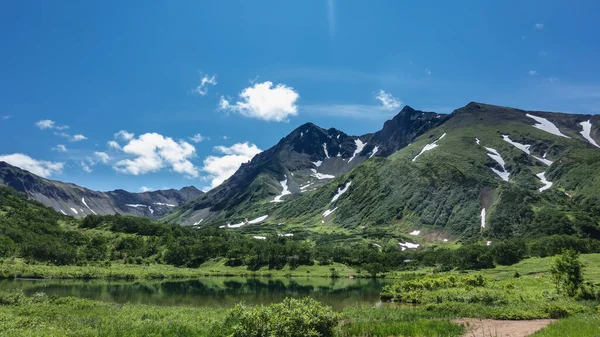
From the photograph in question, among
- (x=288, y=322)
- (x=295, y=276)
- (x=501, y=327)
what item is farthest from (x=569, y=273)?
(x=295, y=276)

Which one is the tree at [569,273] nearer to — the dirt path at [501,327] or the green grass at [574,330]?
the dirt path at [501,327]

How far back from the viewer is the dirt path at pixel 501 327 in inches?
1041

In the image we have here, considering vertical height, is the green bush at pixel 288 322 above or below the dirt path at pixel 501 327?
above

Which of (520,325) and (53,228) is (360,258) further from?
(53,228)

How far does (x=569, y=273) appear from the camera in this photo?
4675 centimetres

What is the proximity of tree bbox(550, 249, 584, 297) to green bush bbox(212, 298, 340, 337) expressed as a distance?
38.6m

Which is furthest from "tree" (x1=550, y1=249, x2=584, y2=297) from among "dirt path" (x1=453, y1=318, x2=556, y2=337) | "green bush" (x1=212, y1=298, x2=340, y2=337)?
"green bush" (x1=212, y1=298, x2=340, y2=337)

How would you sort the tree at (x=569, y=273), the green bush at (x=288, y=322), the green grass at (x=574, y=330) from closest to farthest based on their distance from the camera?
the green grass at (x=574, y=330), the green bush at (x=288, y=322), the tree at (x=569, y=273)

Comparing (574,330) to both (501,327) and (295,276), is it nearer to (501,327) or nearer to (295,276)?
(501,327)

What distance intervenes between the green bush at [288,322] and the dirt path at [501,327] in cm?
1076

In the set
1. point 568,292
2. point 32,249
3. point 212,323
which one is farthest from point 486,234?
point 32,249

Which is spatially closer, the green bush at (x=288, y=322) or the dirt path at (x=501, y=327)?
the green bush at (x=288, y=322)

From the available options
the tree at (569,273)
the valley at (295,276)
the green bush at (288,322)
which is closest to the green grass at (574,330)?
the valley at (295,276)

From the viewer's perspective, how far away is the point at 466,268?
122062 millimetres
